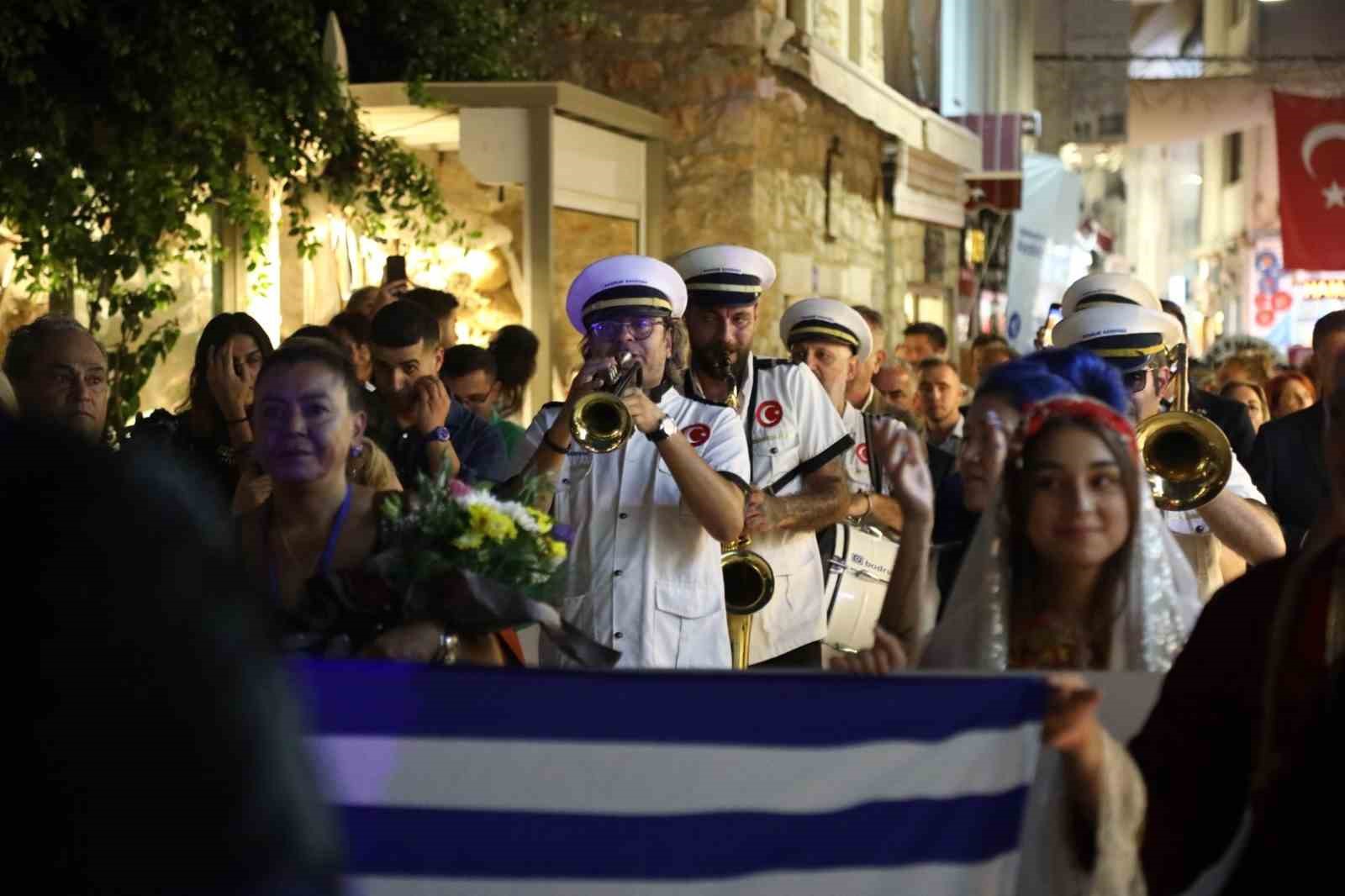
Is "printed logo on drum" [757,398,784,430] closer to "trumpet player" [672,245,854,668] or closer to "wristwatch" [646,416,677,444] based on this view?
"trumpet player" [672,245,854,668]

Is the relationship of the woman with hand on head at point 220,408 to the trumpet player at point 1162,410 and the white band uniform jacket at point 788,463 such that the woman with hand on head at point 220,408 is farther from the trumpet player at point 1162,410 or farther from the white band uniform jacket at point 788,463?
the trumpet player at point 1162,410

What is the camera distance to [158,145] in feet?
30.0

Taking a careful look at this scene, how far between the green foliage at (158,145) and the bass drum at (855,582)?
154 inches

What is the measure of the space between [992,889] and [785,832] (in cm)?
33

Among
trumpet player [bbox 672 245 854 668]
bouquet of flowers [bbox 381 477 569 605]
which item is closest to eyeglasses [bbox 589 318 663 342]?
trumpet player [bbox 672 245 854 668]

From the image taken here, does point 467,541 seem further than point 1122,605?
Yes

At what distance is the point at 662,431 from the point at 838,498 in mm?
1085

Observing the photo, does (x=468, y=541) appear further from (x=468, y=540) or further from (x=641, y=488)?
(x=641, y=488)

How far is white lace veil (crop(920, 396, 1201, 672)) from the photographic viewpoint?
3404 mm

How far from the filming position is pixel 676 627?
5078 mm

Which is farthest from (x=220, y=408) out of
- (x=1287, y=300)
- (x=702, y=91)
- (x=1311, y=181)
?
(x=1287, y=300)

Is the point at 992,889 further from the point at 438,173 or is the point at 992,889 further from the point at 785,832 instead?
the point at 438,173

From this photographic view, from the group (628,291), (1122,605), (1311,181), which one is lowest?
(1122,605)

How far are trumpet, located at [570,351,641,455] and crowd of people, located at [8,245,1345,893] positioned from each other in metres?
0.02
